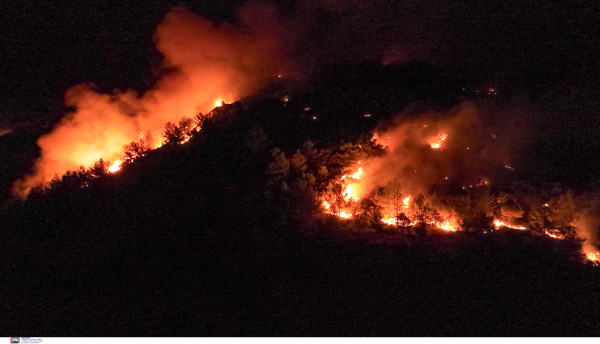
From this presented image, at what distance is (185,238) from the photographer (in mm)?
8547

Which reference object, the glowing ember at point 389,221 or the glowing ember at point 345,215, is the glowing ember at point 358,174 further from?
the glowing ember at point 389,221

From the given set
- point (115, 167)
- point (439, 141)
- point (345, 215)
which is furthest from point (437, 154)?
point (115, 167)

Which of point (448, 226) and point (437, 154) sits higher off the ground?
point (437, 154)

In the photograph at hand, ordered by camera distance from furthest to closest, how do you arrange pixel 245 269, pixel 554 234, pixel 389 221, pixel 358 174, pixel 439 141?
pixel 439 141 < pixel 358 174 < pixel 554 234 < pixel 389 221 < pixel 245 269

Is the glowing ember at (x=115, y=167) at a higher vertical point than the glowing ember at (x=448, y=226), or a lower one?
higher

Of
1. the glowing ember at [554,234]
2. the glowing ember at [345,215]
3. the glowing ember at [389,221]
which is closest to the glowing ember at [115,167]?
the glowing ember at [345,215]

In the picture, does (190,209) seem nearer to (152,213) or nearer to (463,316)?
(152,213)

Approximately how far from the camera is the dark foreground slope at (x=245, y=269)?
6344mm

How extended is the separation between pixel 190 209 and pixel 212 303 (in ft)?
11.5

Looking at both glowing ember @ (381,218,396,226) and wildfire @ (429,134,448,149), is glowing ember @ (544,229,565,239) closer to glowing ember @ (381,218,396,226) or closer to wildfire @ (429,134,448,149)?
wildfire @ (429,134,448,149)

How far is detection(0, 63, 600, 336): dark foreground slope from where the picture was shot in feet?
20.8

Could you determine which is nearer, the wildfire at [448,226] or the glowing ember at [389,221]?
the glowing ember at [389,221]

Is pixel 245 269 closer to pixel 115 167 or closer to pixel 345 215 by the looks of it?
pixel 345 215

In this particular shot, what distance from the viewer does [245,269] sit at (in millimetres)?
7629
